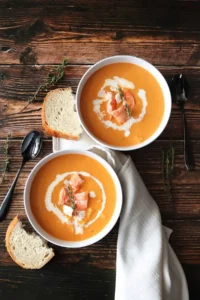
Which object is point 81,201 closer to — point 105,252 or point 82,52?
point 105,252

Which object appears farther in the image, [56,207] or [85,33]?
[85,33]

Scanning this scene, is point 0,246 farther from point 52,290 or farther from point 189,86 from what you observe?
point 189,86

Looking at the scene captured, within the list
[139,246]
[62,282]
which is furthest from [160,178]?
[62,282]

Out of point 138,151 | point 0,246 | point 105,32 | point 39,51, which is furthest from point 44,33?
point 0,246

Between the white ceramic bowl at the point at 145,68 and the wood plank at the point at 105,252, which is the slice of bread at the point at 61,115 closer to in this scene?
the white ceramic bowl at the point at 145,68

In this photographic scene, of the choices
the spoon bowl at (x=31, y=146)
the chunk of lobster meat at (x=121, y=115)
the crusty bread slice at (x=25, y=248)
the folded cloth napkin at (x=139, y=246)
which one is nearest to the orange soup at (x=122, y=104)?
the chunk of lobster meat at (x=121, y=115)

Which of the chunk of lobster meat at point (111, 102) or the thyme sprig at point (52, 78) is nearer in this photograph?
the chunk of lobster meat at point (111, 102)
